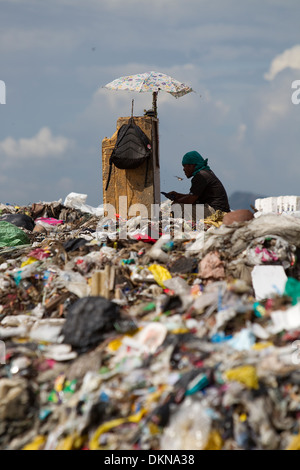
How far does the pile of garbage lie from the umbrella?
431 cm

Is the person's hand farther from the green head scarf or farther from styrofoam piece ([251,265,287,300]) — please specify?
styrofoam piece ([251,265,287,300])

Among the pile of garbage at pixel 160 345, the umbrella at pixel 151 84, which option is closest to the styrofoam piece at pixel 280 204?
the umbrella at pixel 151 84

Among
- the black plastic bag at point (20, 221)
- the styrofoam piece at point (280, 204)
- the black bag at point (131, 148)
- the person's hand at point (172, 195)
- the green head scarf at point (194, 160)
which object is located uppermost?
the black bag at point (131, 148)

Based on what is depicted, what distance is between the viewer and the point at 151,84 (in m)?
9.87

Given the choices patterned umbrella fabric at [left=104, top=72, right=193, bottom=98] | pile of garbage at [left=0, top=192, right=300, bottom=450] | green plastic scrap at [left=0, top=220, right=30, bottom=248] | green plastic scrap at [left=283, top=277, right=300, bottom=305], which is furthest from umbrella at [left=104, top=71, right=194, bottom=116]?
green plastic scrap at [left=283, top=277, right=300, bottom=305]

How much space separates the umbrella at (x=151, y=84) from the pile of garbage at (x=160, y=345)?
4308mm

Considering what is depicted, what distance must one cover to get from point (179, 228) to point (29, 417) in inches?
176

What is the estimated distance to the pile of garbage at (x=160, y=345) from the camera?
10.8 ft

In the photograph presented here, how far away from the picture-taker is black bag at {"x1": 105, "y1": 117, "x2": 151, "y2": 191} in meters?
9.01

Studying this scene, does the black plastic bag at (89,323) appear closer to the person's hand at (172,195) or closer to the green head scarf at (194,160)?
the person's hand at (172,195)

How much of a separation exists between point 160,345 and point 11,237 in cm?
526

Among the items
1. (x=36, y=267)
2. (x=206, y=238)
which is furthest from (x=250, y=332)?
(x=36, y=267)

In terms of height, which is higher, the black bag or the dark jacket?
the black bag

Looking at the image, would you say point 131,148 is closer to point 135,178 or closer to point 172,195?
point 135,178
